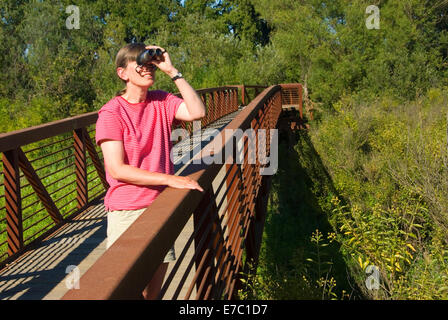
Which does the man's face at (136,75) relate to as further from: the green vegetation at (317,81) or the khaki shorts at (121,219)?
the green vegetation at (317,81)

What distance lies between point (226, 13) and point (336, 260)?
45.6 meters

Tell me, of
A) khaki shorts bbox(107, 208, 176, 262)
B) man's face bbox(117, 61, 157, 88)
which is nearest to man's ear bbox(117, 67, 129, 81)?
man's face bbox(117, 61, 157, 88)

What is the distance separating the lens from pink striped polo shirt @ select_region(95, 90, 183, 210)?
229cm

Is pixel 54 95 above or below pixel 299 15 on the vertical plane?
below

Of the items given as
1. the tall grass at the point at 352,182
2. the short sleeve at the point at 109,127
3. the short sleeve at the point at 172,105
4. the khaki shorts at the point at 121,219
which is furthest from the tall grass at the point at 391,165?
the short sleeve at the point at 109,127

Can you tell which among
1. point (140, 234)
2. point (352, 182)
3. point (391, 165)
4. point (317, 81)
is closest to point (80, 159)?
point (140, 234)

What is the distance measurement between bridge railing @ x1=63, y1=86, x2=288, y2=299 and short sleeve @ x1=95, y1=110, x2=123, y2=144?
1.26 ft

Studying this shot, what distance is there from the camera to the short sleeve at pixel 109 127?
2.25 m

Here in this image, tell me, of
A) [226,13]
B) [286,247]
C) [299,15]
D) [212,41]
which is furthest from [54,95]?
[226,13]

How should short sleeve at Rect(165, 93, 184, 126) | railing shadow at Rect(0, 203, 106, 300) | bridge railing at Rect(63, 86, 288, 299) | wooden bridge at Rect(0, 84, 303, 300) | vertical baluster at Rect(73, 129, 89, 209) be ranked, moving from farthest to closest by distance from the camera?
vertical baluster at Rect(73, 129, 89, 209)
railing shadow at Rect(0, 203, 106, 300)
short sleeve at Rect(165, 93, 184, 126)
wooden bridge at Rect(0, 84, 303, 300)
bridge railing at Rect(63, 86, 288, 299)

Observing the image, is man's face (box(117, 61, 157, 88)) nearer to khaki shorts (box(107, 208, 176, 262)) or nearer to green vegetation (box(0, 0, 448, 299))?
khaki shorts (box(107, 208, 176, 262))
